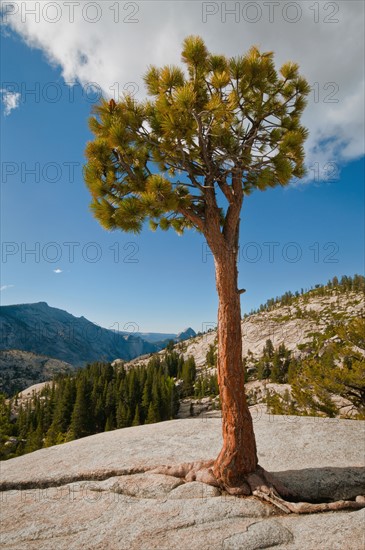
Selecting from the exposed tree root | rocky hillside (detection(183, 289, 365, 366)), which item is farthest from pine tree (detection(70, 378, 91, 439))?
rocky hillside (detection(183, 289, 365, 366))

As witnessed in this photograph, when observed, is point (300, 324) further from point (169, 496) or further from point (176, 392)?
point (169, 496)

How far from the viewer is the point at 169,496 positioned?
25.4 feet

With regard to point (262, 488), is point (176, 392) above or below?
below

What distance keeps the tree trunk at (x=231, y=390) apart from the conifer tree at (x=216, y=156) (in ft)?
0.09

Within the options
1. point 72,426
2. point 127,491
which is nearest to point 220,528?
point 127,491

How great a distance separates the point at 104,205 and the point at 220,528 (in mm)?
8233

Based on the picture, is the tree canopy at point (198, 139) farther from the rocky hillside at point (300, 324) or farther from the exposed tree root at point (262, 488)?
the rocky hillside at point (300, 324)

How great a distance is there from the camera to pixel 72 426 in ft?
223

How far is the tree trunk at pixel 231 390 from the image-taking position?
811 cm

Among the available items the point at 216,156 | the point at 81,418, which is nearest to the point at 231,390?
the point at 216,156

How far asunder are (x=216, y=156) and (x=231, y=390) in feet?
23.1

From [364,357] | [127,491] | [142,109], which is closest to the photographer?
[127,491]

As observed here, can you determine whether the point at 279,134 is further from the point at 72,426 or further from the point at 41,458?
the point at 72,426

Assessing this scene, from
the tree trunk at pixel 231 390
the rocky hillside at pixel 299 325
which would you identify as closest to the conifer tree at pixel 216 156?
the tree trunk at pixel 231 390
